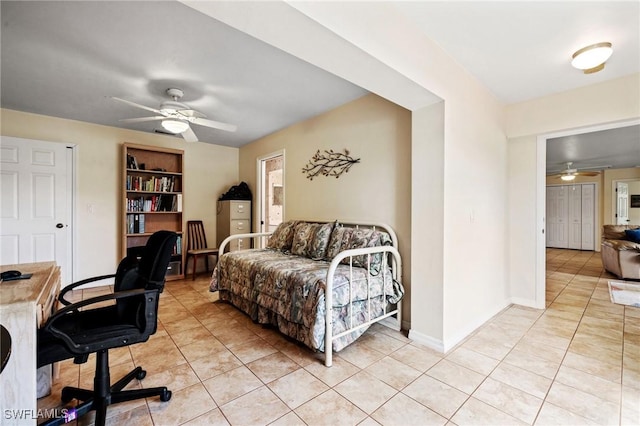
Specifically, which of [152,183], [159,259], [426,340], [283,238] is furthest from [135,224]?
[426,340]

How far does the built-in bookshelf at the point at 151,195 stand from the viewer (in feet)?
13.5

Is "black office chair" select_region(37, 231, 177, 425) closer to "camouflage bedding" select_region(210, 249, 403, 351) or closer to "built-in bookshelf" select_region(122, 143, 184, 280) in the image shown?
"camouflage bedding" select_region(210, 249, 403, 351)

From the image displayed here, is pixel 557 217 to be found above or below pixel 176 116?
below

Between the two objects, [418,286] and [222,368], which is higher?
[418,286]

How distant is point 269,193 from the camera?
212 inches

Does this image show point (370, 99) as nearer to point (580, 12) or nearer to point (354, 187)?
point (354, 187)

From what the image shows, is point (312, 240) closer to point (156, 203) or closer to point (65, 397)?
point (65, 397)

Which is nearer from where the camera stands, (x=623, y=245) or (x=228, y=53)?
(x=228, y=53)

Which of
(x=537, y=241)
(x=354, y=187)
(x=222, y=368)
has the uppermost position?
(x=354, y=187)

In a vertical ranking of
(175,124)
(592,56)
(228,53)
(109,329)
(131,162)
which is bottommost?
(109,329)

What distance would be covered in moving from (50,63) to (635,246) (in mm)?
7865

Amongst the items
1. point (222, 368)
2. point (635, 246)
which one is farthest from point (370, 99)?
point (635, 246)

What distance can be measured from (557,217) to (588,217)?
2.22ft

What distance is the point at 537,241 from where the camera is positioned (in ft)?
10.2
